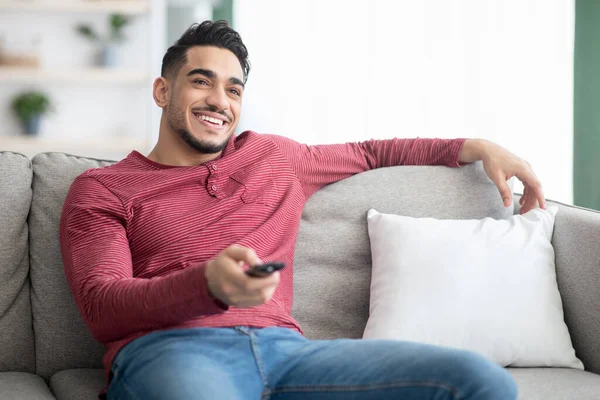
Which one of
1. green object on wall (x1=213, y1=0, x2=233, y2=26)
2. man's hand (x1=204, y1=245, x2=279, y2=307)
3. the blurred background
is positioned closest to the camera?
man's hand (x1=204, y1=245, x2=279, y2=307)

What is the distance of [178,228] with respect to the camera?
157cm

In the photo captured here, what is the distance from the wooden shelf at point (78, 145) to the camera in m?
4.75

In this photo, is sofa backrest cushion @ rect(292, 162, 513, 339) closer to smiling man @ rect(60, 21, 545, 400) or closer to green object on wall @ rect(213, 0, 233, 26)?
smiling man @ rect(60, 21, 545, 400)

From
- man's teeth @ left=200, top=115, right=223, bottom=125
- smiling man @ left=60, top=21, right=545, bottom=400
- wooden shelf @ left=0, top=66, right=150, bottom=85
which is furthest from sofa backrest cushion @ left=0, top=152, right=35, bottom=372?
wooden shelf @ left=0, top=66, right=150, bottom=85

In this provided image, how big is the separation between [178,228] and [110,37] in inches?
147

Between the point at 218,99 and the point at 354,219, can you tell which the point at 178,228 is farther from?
the point at 354,219

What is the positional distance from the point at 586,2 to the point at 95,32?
10.2 ft

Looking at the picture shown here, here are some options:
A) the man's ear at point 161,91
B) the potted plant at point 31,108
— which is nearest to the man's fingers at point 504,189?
the man's ear at point 161,91

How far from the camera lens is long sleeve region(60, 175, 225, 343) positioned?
124cm

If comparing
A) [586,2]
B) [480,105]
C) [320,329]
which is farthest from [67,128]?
[320,329]

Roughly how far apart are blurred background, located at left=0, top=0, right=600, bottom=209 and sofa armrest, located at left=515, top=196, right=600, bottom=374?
2.09 metres

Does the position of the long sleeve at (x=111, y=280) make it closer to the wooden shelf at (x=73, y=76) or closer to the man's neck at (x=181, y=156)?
the man's neck at (x=181, y=156)

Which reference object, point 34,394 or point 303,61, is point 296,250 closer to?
point 34,394

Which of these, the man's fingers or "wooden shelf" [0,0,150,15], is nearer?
the man's fingers
